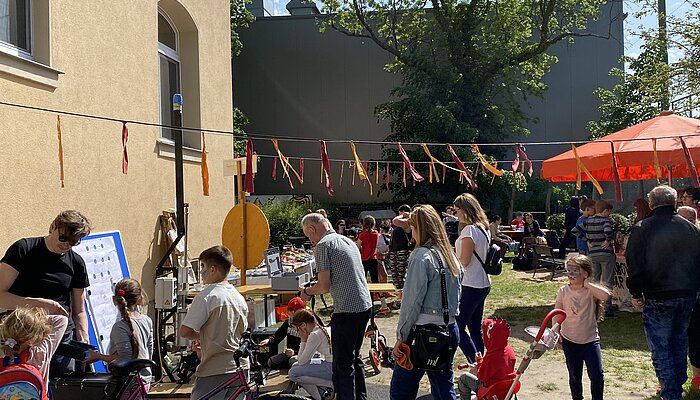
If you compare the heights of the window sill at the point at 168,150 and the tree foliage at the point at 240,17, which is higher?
the tree foliage at the point at 240,17

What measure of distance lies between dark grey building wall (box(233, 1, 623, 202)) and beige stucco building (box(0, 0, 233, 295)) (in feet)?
59.6

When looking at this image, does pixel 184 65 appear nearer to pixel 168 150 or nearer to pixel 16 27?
pixel 168 150

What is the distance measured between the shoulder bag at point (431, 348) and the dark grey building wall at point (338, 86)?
2486 centimetres

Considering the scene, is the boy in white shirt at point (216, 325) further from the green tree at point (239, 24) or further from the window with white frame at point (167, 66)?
the green tree at point (239, 24)

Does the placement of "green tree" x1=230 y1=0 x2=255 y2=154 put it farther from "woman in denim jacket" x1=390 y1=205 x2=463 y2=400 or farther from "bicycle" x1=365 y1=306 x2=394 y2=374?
"woman in denim jacket" x1=390 y1=205 x2=463 y2=400

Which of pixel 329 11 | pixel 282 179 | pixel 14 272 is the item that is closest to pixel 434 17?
pixel 329 11

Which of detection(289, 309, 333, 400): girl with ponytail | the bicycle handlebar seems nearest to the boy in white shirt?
detection(289, 309, 333, 400): girl with ponytail

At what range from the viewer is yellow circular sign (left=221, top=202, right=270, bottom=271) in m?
8.66

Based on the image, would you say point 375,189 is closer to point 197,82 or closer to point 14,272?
point 197,82

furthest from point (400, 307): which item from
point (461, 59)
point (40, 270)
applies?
point (461, 59)

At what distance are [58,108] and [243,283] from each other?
3.29 m

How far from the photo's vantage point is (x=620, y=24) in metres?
29.8

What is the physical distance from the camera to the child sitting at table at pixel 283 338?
6.53 metres

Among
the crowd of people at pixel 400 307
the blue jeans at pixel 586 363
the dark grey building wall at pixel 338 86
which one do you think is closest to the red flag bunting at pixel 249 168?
the crowd of people at pixel 400 307
